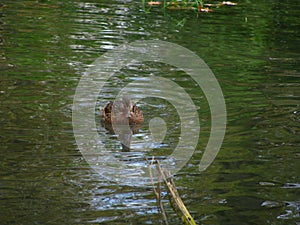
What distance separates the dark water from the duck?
9.7 inches

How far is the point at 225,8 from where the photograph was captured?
1930cm

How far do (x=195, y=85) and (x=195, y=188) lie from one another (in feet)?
14.2

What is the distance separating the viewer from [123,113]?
941 cm

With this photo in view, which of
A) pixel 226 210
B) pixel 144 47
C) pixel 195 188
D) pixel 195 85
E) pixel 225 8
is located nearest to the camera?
pixel 226 210

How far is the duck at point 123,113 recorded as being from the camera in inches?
368

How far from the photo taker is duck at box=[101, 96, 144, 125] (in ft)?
30.7

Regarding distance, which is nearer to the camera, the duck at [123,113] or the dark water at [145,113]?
the dark water at [145,113]

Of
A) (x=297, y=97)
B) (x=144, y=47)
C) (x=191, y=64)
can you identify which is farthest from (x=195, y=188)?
(x=144, y=47)

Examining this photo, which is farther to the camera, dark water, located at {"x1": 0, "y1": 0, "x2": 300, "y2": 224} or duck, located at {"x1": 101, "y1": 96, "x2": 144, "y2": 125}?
duck, located at {"x1": 101, "y1": 96, "x2": 144, "y2": 125}

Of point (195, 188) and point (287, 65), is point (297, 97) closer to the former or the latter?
point (287, 65)

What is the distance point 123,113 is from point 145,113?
2.13 ft

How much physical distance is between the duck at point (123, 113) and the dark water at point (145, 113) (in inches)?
9.7

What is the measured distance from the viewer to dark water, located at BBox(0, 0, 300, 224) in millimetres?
6574

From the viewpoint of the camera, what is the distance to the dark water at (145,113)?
6.57 m
